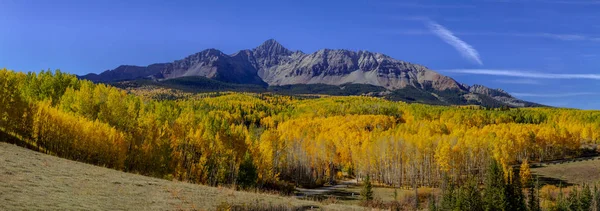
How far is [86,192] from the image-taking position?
97.5 ft

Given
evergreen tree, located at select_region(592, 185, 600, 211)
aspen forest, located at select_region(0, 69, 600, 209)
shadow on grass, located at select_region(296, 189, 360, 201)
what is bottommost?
shadow on grass, located at select_region(296, 189, 360, 201)

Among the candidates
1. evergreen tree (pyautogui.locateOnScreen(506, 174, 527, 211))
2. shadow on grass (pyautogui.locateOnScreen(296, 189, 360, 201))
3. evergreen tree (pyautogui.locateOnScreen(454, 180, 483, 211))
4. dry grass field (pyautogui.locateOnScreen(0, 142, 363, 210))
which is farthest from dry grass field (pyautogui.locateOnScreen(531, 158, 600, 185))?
dry grass field (pyautogui.locateOnScreen(0, 142, 363, 210))

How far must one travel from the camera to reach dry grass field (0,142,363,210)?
25.6 meters

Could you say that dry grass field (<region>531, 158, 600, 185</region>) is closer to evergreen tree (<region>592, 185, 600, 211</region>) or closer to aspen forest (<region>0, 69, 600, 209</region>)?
aspen forest (<region>0, 69, 600, 209</region>)

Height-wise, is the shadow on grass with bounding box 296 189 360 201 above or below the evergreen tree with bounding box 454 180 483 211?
below

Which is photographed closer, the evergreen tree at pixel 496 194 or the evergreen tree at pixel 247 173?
the evergreen tree at pixel 496 194

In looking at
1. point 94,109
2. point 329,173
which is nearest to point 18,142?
point 94,109

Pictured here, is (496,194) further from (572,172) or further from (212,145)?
(212,145)

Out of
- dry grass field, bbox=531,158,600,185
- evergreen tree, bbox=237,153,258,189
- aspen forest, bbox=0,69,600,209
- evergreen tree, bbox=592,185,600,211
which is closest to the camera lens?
aspen forest, bbox=0,69,600,209

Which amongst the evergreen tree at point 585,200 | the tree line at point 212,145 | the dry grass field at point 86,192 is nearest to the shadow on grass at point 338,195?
the tree line at point 212,145

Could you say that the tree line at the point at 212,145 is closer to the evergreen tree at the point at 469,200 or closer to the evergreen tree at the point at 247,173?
the evergreen tree at the point at 247,173

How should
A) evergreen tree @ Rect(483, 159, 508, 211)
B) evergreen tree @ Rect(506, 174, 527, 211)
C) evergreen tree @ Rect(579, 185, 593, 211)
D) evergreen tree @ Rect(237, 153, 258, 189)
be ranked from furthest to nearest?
evergreen tree @ Rect(237, 153, 258, 189) → evergreen tree @ Rect(579, 185, 593, 211) → evergreen tree @ Rect(506, 174, 527, 211) → evergreen tree @ Rect(483, 159, 508, 211)

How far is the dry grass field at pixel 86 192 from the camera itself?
25.6 meters

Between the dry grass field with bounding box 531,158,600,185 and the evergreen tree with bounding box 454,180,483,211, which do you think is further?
the dry grass field with bounding box 531,158,600,185
